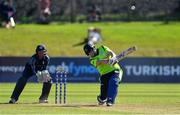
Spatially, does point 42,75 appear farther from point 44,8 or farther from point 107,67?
point 44,8

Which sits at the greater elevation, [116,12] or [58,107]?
[58,107]

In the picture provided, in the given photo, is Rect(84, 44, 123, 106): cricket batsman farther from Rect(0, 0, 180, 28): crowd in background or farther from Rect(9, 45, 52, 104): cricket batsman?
Rect(0, 0, 180, 28): crowd in background

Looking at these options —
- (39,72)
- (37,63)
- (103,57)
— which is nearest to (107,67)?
(103,57)

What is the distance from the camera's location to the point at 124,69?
125 ft

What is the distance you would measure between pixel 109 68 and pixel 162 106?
1.88 m

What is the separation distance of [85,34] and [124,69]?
30.6ft

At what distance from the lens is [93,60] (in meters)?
20.9

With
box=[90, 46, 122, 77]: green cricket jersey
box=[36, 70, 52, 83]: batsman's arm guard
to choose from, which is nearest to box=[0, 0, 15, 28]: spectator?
box=[36, 70, 52, 83]: batsman's arm guard

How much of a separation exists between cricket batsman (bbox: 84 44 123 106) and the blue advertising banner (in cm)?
1675

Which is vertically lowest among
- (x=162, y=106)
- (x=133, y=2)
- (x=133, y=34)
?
(x=133, y=34)

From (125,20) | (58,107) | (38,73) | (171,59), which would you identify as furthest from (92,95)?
(125,20)

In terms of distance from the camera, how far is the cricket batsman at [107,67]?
20516 millimetres

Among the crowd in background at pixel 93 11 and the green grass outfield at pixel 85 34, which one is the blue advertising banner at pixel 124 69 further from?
the crowd in background at pixel 93 11

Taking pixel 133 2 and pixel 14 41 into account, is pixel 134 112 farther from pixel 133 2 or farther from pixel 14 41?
pixel 14 41
